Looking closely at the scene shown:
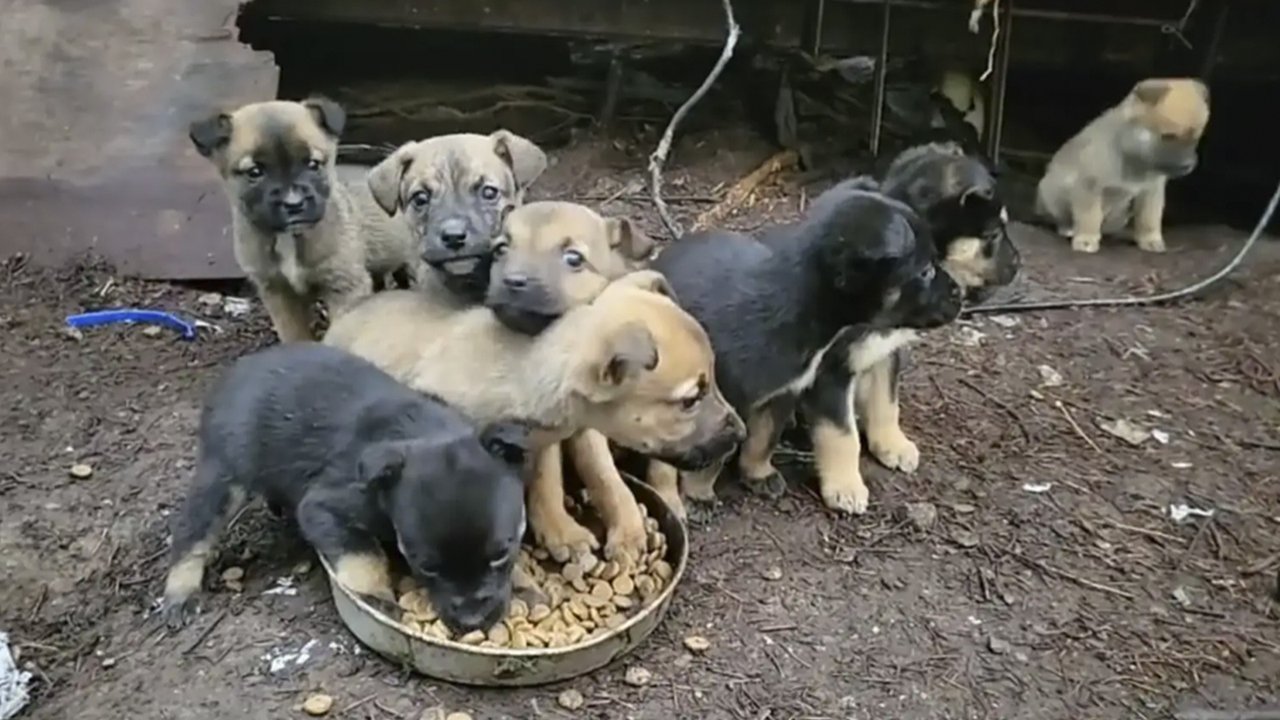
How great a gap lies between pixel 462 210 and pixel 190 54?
2112 mm

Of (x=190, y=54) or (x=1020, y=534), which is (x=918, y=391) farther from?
(x=190, y=54)

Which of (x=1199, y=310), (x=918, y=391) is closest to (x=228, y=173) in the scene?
(x=918, y=391)

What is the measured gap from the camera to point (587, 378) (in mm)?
3814

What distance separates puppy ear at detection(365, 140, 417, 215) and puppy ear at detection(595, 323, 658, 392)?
4.31ft

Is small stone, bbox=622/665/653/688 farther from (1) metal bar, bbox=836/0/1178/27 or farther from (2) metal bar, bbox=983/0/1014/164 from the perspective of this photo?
(1) metal bar, bbox=836/0/1178/27

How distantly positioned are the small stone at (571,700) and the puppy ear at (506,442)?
2.03 feet

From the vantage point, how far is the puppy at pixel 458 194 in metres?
4.43

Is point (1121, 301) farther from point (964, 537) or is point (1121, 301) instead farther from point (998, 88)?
point (964, 537)

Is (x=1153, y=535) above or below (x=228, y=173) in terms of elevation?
below

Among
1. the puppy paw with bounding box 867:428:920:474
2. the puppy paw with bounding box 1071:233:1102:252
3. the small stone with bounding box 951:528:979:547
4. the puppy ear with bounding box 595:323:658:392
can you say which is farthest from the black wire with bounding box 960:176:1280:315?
the puppy ear with bounding box 595:323:658:392

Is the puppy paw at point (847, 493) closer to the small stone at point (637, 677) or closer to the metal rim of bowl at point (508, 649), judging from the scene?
the metal rim of bowl at point (508, 649)

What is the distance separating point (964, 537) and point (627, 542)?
3.59 feet

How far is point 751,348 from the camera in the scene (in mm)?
4355

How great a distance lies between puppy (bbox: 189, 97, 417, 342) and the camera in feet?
15.4
